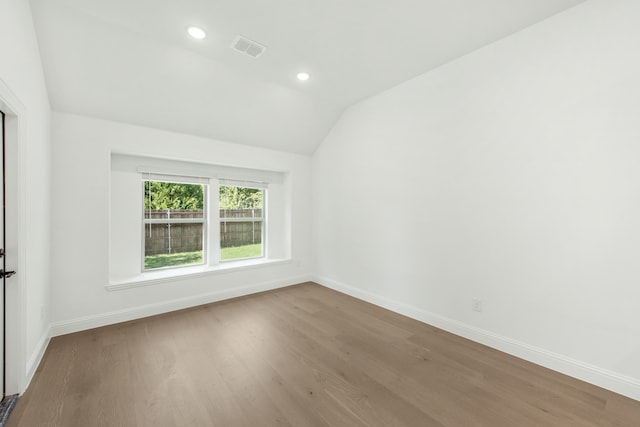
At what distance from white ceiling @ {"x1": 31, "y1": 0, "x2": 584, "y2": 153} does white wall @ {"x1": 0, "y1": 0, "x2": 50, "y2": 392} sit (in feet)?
1.03

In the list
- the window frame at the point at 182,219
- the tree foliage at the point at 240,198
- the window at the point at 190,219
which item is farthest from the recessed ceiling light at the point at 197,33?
the tree foliage at the point at 240,198

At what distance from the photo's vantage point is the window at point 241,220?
4289mm

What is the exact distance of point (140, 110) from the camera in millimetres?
3045

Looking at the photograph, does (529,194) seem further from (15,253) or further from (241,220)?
(15,253)

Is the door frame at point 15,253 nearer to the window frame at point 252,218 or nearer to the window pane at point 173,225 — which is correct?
the window pane at point 173,225

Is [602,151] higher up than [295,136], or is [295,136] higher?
[295,136]

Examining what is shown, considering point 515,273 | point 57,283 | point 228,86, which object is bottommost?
point 57,283

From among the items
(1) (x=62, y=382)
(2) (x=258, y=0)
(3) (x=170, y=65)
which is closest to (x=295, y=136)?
(3) (x=170, y=65)

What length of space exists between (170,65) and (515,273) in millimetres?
3972

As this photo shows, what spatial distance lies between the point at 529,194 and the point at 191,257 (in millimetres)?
4241

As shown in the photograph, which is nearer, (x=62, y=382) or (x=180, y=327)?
(x=62, y=382)

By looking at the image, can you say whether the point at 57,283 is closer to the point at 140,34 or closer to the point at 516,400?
the point at 140,34

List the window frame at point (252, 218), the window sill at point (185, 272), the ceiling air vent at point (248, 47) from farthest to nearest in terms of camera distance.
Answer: the window frame at point (252, 218) → the window sill at point (185, 272) → the ceiling air vent at point (248, 47)

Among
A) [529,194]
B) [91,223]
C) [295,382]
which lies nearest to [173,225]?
[91,223]
